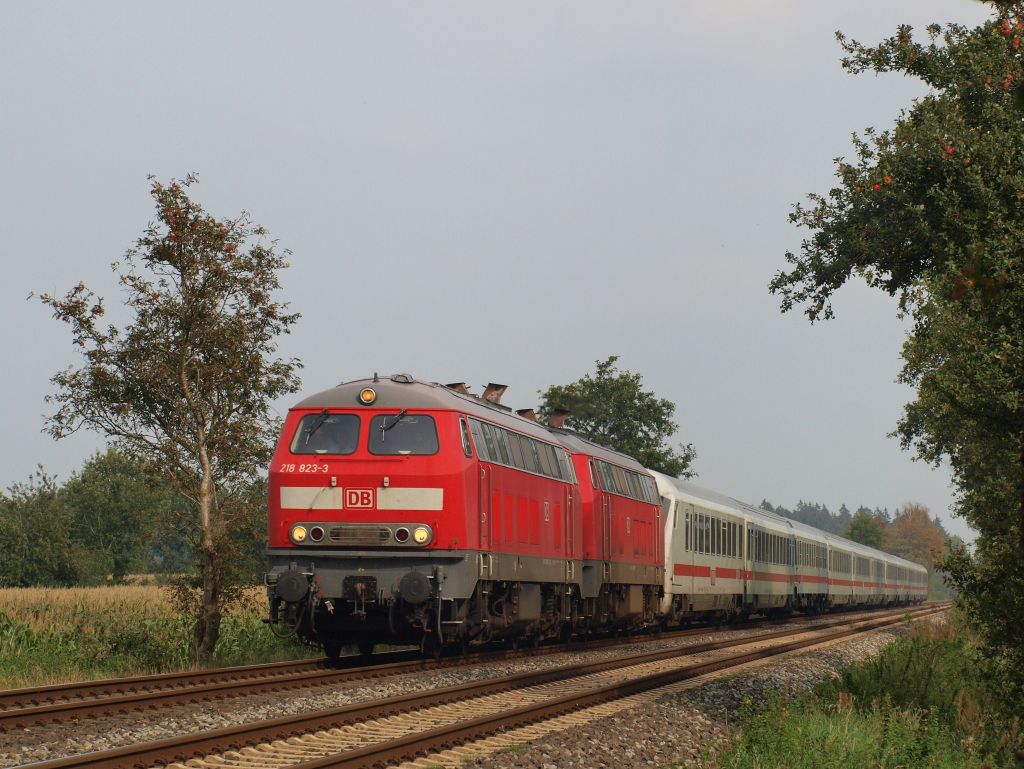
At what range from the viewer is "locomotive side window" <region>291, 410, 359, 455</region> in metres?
17.1

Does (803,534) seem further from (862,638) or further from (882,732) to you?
(882,732)

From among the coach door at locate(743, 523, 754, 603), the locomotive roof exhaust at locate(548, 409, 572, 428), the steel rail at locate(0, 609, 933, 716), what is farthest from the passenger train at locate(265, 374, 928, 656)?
the coach door at locate(743, 523, 754, 603)

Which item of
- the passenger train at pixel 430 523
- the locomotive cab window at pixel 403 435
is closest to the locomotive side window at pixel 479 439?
the passenger train at pixel 430 523

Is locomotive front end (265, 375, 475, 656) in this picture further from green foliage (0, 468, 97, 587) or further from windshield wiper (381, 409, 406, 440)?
green foliage (0, 468, 97, 587)

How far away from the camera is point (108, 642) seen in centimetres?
1883

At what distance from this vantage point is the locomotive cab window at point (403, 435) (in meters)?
17.1

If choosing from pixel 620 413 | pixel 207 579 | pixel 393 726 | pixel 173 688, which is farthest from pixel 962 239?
pixel 620 413

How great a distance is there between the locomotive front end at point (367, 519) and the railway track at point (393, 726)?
2097mm

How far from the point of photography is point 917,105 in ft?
47.2

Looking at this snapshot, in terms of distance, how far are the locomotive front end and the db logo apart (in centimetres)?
1

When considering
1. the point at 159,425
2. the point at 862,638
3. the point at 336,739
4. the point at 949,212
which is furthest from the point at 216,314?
the point at 862,638

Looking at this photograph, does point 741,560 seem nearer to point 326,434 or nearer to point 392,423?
point 392,423

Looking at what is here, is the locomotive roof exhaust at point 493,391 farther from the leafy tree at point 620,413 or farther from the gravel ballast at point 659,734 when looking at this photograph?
the leafy tree at point 620,413

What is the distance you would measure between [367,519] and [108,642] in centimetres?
528
